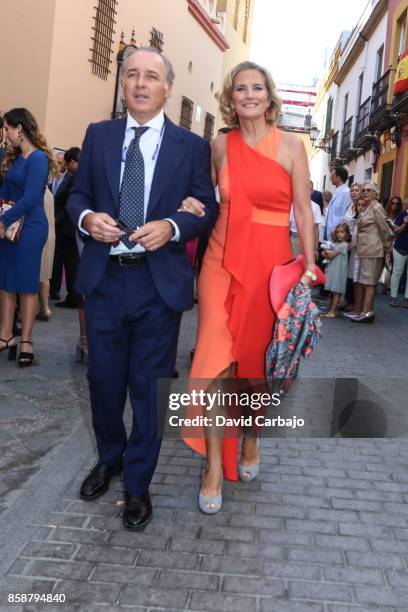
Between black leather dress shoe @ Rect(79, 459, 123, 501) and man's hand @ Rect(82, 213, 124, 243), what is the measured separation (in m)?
1.18

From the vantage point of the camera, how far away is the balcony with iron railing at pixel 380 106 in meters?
19.0

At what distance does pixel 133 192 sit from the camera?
2959 mm

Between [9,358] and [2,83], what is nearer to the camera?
[9,358]

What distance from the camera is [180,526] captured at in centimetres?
304

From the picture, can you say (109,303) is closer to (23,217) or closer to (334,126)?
(23,217)

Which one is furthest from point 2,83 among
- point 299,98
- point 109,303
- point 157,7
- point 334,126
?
point 299,98

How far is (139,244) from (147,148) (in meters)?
0.46

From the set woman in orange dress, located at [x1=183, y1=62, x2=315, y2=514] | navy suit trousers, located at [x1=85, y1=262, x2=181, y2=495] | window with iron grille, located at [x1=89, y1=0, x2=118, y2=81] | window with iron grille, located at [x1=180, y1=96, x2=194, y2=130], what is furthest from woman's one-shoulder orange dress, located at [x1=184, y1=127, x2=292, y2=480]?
window with iron grille, located at [x1=180, y1=96, x2=194, y2=130]

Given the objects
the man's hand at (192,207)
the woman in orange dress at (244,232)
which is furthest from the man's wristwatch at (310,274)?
the man's hand at (192,207)

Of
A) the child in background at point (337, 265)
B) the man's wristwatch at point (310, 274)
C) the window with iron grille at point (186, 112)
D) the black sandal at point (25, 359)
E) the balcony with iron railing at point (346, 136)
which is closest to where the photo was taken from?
the man's wristwatch at point (310, 274)

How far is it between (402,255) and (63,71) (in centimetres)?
677

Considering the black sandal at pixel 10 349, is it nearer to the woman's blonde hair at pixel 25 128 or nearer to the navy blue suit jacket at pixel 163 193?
the woman's blonde hair at pixel 25 128

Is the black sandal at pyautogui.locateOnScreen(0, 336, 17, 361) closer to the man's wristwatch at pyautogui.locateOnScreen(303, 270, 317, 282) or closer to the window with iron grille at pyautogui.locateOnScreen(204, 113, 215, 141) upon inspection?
the man's wristwatch at pyautogui.locateOnScreen(303, 270, 317, 282)

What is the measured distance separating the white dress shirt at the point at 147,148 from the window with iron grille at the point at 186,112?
60.2ft
